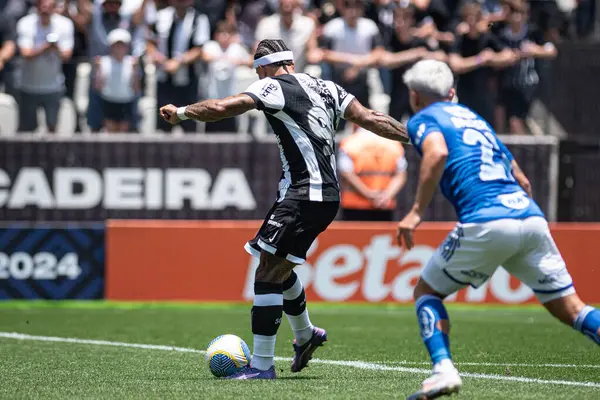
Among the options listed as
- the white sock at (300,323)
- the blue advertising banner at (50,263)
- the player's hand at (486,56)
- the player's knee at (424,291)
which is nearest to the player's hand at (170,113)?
the white sock at (300,323)

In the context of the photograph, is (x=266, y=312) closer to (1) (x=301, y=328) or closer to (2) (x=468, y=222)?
(1) (x=301, y=328)

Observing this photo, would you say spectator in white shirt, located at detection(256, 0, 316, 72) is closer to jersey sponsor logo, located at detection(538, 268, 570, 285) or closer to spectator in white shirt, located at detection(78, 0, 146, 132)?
Answer: spectator in white shirt, located at detection(78, 0, 146, 132)

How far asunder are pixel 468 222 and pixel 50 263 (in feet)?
33.3

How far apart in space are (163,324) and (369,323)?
238 centimetres

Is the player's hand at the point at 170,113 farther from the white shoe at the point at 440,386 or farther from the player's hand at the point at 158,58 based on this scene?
the player's hand at the point at 158,58

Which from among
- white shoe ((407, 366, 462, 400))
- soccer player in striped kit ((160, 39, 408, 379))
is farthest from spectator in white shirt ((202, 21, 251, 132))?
white shoe ((407, 366, 462, 400))

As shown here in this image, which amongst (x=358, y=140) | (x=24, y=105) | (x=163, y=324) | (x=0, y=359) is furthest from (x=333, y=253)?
(x=0, y=359)

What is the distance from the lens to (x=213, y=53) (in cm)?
1683

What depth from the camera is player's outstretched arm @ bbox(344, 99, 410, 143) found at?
8.89 m

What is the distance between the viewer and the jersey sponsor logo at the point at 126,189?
1681 cm

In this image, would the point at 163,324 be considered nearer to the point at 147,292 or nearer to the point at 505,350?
the point at 147,292

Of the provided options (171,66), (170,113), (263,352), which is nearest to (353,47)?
(171,66)

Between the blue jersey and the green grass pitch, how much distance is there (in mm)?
1231

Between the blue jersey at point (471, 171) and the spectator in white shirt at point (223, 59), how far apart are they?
9.58 meters
